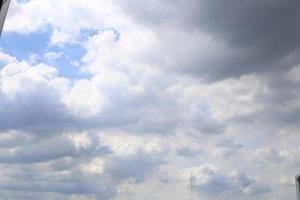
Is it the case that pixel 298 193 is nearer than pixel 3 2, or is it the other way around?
pixel 3 2

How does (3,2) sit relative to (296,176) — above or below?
above

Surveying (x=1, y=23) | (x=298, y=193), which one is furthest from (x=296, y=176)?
(x=1, y=23)

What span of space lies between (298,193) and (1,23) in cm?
7309

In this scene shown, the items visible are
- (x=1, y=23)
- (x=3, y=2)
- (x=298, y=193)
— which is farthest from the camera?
(x=298, y=193)

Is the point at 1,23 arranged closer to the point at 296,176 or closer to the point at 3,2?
the point at 3,2

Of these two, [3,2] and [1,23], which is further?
[1,23]

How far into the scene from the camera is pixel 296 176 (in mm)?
93062

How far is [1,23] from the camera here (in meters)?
49.2

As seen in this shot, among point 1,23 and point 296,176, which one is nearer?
point 1,23

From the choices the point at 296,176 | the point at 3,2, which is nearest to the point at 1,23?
the point at 3,2

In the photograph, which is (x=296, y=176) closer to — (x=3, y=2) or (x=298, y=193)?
(x=298, y=193)

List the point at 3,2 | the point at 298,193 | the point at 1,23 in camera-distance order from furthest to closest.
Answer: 1. the point at 298,193
2. the point at 1,23
3. the point at 3,2

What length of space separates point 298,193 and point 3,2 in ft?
247

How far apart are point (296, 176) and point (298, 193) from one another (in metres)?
3.75
